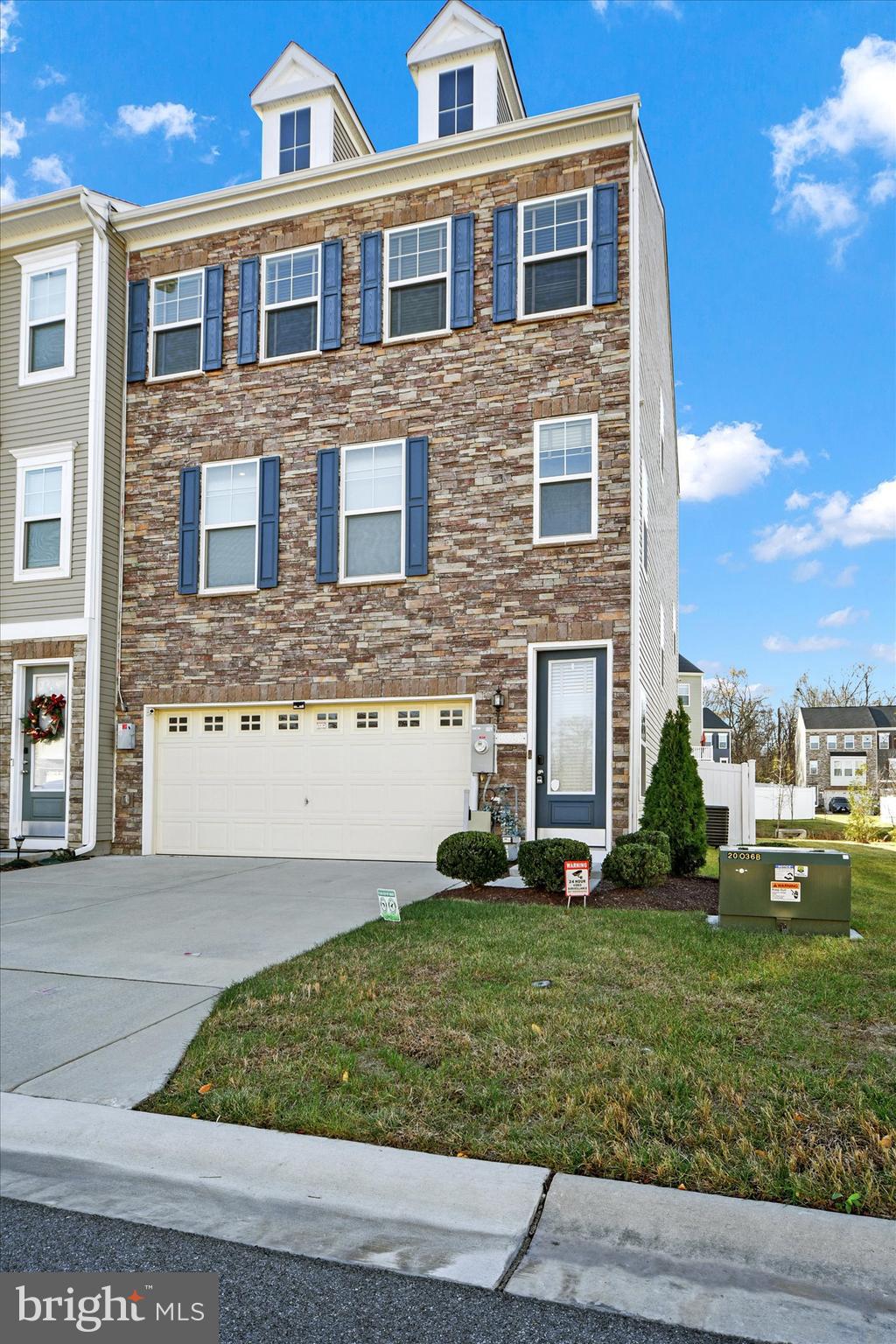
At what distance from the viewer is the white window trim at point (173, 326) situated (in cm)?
1309

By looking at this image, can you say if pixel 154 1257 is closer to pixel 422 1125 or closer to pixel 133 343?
pixel 422 1125

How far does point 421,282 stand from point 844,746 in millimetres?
52626

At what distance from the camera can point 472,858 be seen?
8.74m

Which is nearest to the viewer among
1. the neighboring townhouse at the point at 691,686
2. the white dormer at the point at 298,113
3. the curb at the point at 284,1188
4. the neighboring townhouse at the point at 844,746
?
the curb at the point at 284,1188

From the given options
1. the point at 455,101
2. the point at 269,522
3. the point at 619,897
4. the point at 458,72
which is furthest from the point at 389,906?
the point at 458,72

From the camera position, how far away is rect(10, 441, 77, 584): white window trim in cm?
1303

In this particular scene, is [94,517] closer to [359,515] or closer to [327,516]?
[327,516]

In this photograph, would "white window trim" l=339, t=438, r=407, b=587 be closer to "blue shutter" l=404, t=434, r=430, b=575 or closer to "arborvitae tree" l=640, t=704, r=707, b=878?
"blue shutter" l=404, t=434, r=430, b=575

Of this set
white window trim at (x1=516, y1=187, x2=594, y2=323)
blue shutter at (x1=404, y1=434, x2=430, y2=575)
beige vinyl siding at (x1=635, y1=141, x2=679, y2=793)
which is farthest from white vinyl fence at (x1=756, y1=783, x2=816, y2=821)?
white window trim at (x1=516, y1=187, x2=594, y2=323)

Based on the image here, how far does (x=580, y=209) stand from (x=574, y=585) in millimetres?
4699

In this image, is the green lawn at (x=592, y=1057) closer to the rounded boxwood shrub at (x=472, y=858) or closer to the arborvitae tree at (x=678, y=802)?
the rounded boxwood shrub at (x=472, y=858)

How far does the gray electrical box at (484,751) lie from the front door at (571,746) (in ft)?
1.70

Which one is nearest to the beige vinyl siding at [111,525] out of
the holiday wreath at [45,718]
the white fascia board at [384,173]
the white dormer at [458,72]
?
the holiday wreath at [45,718]

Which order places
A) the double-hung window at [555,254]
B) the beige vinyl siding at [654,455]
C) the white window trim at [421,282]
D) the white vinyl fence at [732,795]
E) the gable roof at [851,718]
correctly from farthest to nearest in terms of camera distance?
1. the gable roof at [851,718]
2. the white vinyl fence at [732,795]
3. the beige vinyl siding at [654,455]
4. the white window trim at [421,282]
5. the double-hung window at [555,254]
